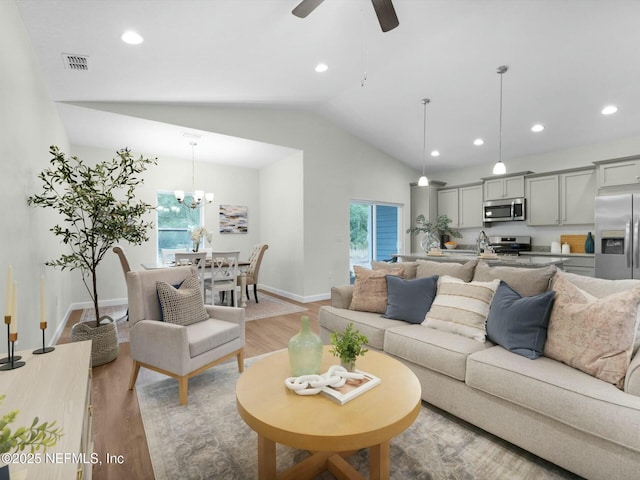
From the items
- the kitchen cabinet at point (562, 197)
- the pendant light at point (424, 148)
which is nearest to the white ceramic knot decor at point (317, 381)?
the pendant light at point (424, 148)

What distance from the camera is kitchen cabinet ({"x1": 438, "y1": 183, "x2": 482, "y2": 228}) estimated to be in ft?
21.4

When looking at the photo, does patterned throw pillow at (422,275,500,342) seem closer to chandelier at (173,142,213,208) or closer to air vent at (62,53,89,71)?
air vent at (62,53,89,71)

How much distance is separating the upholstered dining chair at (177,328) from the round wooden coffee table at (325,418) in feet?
2.65

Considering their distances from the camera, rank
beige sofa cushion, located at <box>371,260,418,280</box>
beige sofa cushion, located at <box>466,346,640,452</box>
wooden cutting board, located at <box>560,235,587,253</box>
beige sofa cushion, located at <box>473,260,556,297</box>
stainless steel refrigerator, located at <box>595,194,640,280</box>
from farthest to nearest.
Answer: wooden cutting board, located at <box>560,235,587,253</box> → stainless steel refrigerator, located at <box>595,194,640,280</box> → beige sofa cushion, located at <box>371,260,418,280</box> → beige sofa cushion, located at <box>473,260,556,297</box> → beige sofa cushion, located at <box>466,346,640,452</box>

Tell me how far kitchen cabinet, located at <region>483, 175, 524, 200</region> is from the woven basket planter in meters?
6.53

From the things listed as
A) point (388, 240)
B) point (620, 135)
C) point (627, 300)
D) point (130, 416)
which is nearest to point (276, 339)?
point (130, 416)

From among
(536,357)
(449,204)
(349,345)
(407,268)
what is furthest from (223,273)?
(449,204)

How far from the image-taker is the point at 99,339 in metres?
3.00

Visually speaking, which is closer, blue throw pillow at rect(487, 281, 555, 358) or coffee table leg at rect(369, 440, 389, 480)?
coffee table leg at rect(369, 440, 389, 480)

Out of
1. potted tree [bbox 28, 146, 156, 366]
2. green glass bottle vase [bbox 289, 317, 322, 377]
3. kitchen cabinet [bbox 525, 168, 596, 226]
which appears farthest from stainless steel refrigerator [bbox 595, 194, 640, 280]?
potted tree [bbox 28, 146, 156, 366]

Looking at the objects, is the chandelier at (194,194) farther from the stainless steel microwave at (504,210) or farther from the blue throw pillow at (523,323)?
the stainless steel microwave at (504,210)

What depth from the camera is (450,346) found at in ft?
6.90

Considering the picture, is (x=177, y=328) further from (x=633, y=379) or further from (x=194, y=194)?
(x=194, y=194)

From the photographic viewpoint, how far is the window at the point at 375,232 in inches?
283
